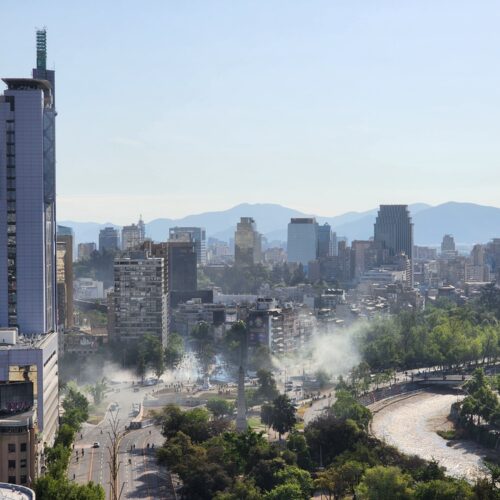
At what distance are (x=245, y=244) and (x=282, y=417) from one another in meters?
123

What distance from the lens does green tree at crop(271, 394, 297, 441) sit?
4872 centimetres

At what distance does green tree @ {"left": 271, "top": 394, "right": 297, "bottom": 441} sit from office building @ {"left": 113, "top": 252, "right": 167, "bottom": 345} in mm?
30382

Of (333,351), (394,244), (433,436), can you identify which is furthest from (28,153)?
(394,244)

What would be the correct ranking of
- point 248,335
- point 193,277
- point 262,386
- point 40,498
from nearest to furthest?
1. point 40,498
2. point 262,386
3. point 248,335
4. point 193,277

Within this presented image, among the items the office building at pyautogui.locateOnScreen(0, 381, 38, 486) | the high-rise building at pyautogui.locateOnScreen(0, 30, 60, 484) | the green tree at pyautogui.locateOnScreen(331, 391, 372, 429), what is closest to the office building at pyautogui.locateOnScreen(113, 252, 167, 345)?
the green tree at pyautogui.locateOnScreen(331, 391, 372, 429)

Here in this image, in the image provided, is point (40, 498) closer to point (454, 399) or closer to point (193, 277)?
point (454, 399)

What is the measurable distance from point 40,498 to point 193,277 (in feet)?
284

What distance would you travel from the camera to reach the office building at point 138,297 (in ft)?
256

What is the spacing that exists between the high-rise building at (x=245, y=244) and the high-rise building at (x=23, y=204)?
115 metres

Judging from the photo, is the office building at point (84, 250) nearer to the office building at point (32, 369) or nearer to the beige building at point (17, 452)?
the office building at point (32, 369)

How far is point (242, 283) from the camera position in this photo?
15300 cm

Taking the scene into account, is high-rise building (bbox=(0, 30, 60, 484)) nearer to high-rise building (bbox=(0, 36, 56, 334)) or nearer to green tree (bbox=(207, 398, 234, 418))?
high-rise building (bbox=(0, 36, 56, 334))

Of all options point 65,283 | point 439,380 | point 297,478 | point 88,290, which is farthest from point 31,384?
point 88,290

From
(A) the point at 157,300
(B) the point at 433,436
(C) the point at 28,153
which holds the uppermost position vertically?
(C) the point at 28,153
